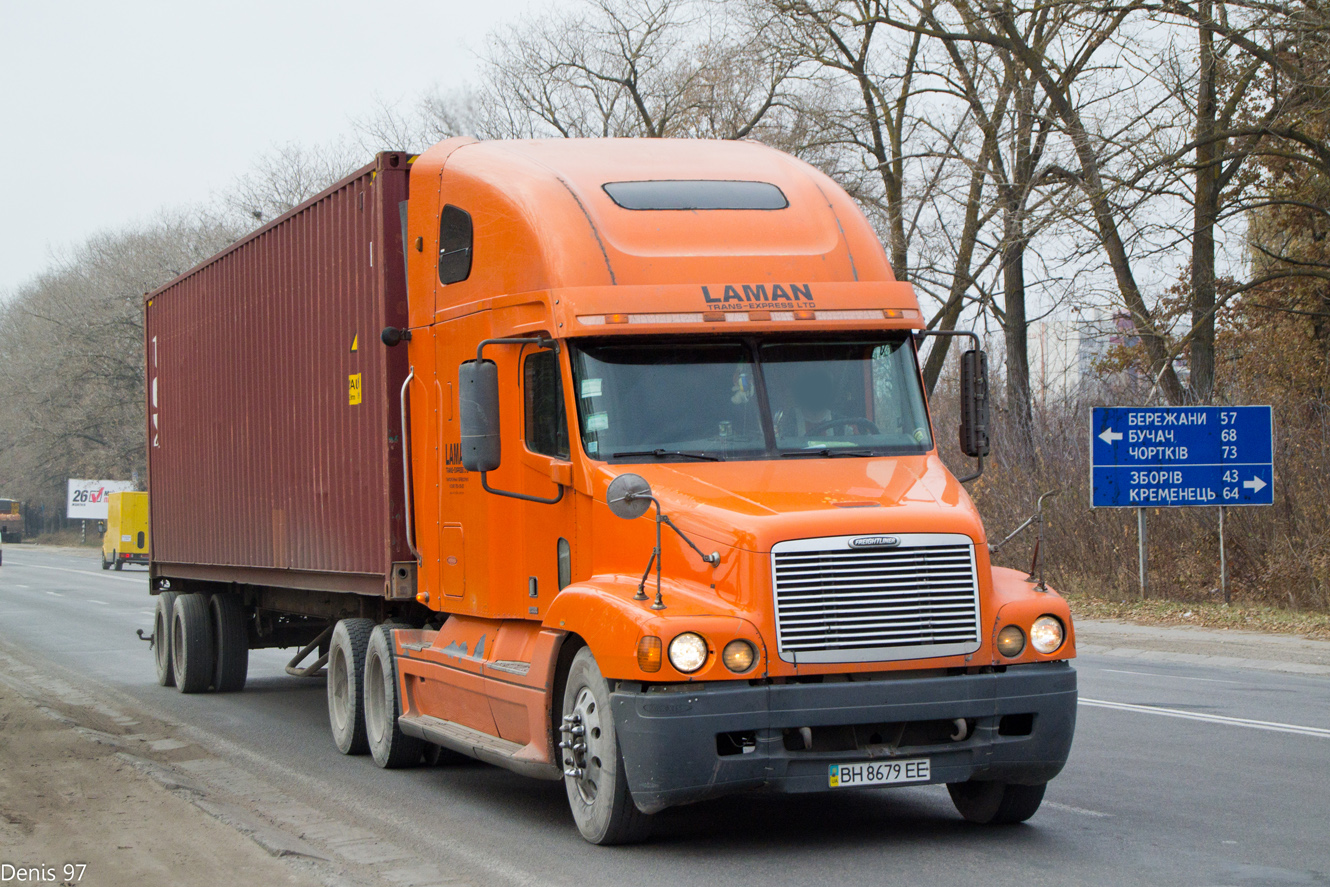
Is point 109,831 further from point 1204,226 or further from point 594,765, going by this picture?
point 1204,226

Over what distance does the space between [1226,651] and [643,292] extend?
1225cm

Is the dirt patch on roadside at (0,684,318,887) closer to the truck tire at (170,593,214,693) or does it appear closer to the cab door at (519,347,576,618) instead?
the cab door at (519,347,576,618)

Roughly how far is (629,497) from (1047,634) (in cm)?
211

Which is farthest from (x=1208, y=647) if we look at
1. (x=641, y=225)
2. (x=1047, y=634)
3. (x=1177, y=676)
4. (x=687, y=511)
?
(x=687, y=511)

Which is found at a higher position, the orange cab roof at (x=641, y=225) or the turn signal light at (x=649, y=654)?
the orange cab roof at (x=641, y=225)

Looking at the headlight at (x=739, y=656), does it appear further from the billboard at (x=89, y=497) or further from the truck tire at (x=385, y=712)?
the billboard at (x=89, y=497)

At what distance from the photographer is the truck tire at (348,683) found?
10609 mm

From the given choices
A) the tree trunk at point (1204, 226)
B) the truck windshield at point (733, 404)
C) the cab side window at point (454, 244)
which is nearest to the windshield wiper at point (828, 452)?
the truck windshield at point (733, 404)

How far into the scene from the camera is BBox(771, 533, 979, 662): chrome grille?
22.5ft

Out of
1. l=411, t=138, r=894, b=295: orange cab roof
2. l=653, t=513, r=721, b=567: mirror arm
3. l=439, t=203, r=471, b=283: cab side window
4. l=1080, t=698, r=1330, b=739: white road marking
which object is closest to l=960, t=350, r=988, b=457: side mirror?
l=411, t=138, r=894, b=295: orange cab roof

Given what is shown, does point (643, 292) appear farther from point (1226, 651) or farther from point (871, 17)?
point (871, 17)

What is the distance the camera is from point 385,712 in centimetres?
1009

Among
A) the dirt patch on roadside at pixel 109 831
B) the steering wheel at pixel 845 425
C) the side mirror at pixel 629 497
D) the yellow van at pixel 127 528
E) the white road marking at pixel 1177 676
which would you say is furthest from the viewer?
the yellow van at pixel 127 528

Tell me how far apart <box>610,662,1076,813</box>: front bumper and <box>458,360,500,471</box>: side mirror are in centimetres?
159
